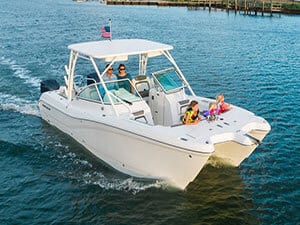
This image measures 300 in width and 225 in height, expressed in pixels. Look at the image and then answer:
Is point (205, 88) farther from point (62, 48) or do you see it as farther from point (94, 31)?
point (94, 31)

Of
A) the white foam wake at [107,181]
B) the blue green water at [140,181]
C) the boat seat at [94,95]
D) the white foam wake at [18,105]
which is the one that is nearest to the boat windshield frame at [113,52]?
the boat seat at [94,95]

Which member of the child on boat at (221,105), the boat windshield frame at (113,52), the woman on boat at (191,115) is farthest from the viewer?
the boat windshield frame at (113,52)

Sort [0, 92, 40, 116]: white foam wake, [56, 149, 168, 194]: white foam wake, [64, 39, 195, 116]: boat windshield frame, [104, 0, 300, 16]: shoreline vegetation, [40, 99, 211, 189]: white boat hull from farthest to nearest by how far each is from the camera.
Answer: [104, 0, 300, 16]: shoreline vegetation < [0, 92, 40, 116]: white foam wake < [64, 39, 195, 116]: boat windshield frame < [56, 149, 168, 194]: white foam wake < [40, 99, 211, 189]: white boat hull

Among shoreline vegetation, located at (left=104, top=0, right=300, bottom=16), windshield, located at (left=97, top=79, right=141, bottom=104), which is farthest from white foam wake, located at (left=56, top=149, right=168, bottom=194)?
shoreline vegetation, located at (left=104, top=0, right=300, bottom=16)

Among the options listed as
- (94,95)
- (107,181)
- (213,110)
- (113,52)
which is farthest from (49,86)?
(213,110)

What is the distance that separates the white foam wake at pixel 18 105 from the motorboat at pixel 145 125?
2961 mm

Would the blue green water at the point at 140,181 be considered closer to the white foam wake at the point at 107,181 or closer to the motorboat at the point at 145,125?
the white foam wake at the point at 107,181

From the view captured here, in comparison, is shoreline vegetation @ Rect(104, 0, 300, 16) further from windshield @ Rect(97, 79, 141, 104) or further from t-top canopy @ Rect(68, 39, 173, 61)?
windshield @ Rect(97, 79, 141, 104)

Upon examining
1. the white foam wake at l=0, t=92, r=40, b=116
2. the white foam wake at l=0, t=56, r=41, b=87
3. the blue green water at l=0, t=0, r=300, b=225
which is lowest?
the blue green water at l=0, t=0, r=300, b=225

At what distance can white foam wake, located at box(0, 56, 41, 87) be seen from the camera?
2037 centimetres

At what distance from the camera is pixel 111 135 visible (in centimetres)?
1107

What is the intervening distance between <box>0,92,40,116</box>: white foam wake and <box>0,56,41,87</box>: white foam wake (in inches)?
84.4

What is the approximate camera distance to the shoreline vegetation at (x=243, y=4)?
229 ft

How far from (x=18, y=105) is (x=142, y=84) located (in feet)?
22.6
